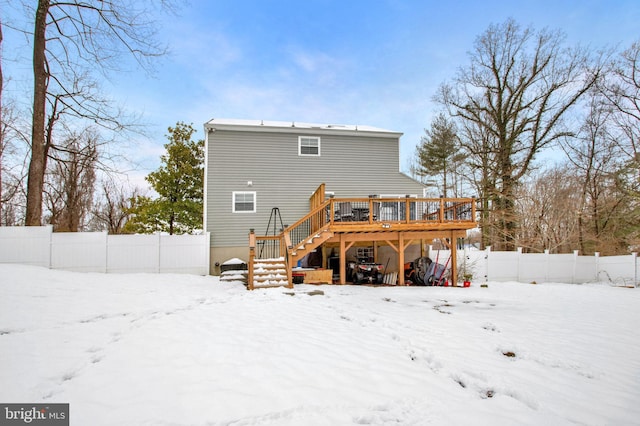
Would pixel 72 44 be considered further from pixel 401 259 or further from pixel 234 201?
pixel 401 259

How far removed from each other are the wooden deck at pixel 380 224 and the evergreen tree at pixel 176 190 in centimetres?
544

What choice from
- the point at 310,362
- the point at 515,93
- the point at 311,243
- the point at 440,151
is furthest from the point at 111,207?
the point at 515,93

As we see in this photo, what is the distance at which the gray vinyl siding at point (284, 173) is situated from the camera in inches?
502

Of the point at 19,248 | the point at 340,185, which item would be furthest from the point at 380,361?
the point at 19,248

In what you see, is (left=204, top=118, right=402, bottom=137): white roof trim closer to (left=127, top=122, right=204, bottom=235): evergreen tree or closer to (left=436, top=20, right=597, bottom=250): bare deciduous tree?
(left=127, top=122, right=204, bottom=235): evergreen tree

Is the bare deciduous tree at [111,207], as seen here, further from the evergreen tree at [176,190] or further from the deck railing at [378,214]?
the deck railing at [378,214]

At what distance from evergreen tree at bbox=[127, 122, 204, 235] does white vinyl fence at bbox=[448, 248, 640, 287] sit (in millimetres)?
12272

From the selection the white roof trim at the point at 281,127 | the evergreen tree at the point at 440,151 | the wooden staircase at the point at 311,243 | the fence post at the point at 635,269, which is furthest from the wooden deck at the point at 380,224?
the evergreen tree at the point at 440,151

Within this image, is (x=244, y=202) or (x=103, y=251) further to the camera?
(x=244, y=202)

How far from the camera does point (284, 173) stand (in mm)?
13375

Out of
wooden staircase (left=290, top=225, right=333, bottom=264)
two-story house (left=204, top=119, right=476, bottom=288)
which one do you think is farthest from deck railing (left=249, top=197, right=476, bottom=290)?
two-story house (left=204, top=119, right=476, bottom=288)

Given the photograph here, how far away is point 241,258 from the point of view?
1263cm

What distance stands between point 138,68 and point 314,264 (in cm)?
1024

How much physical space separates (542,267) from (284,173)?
41.8 feet
